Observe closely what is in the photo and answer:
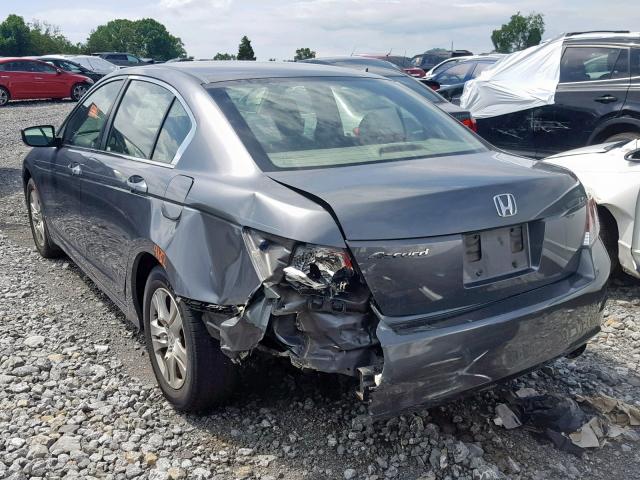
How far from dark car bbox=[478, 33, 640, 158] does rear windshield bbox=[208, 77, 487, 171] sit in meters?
4.63

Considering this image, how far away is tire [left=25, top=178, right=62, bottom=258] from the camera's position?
5.76 meters

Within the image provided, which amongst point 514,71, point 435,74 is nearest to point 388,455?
point 514,71

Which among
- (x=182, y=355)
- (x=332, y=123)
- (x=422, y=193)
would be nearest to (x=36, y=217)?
(x=182, y=355)

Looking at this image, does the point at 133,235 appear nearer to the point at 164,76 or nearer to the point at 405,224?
the point at 164,76

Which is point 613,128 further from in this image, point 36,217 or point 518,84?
point 36,217

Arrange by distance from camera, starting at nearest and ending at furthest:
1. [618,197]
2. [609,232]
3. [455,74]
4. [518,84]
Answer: [618,197]
[609,232]
[518,84]
[455,74]

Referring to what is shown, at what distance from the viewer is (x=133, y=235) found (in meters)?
3.52

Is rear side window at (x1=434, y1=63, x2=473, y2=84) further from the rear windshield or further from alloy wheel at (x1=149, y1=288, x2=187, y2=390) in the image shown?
alloy wheel at (x1=149, y1=288, x2=187, y2=390)

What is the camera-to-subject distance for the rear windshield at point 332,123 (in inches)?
123

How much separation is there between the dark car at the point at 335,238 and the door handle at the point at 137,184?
1 cm

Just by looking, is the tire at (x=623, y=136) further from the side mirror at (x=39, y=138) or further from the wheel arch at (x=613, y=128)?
the side mirror at (x=39, y=138)

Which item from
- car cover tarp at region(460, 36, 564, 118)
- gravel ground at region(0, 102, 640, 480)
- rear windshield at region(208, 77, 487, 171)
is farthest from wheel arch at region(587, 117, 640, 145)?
rear windshield at region(208, 77, 487, 171)

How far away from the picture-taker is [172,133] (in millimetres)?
3461

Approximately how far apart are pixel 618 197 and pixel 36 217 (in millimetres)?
4717
